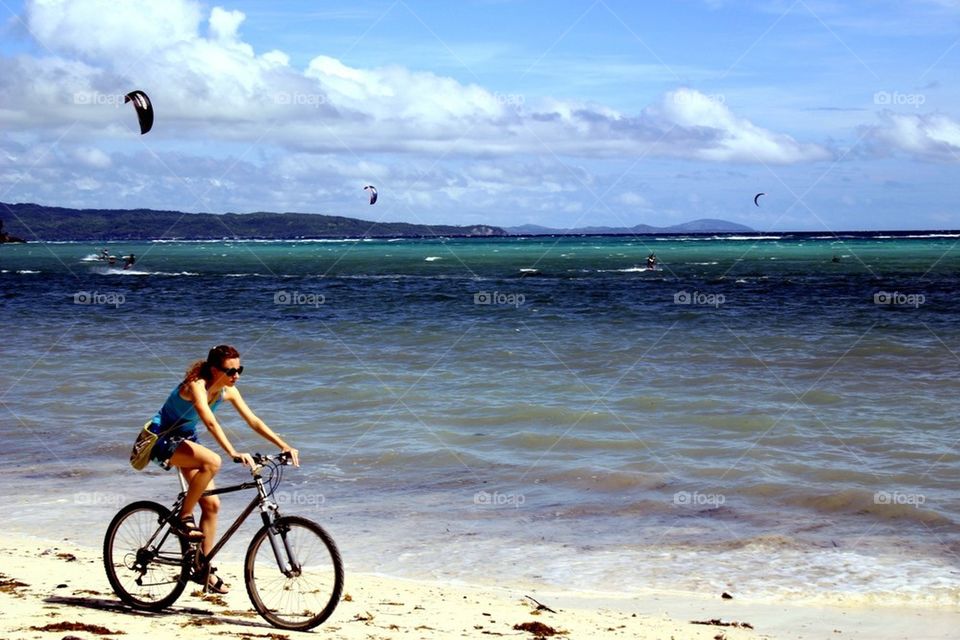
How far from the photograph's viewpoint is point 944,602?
7.25 m

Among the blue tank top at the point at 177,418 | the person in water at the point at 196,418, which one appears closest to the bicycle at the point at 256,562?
the person in water at the point at 196,418

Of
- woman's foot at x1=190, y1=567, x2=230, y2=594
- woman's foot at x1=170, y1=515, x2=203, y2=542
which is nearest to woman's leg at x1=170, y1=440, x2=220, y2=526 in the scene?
woman's foot at x1=170, y1=515, x2=203, y2=542

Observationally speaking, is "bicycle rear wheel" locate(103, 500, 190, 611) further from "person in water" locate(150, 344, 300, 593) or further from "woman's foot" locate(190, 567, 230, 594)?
"person in water" locate(150, 344, 300, 593)

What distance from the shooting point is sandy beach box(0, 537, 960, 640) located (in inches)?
241

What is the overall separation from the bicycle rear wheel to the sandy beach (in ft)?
0.39

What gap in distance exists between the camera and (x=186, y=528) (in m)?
6.46

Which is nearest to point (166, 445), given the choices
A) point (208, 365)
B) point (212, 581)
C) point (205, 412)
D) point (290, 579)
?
point (205, 412)

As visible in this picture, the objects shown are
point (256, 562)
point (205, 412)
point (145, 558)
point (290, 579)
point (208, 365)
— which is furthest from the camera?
point (145, 558)

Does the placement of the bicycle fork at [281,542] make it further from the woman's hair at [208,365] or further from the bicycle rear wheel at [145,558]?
the woman's hair at [208,365]

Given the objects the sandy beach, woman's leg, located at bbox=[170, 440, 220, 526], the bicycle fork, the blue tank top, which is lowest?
the sandy beach

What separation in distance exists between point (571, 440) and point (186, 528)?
23.4ft

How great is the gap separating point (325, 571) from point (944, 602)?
4.24 metres

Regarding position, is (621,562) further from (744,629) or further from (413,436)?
(413,436)

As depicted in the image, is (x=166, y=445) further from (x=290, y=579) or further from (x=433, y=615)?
(x=433, y=615)
